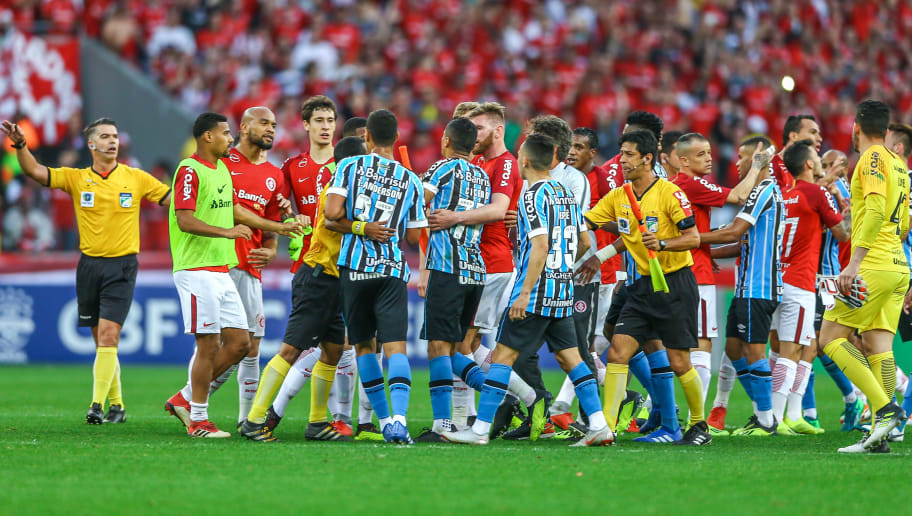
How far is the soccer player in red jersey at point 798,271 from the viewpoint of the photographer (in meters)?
10.5

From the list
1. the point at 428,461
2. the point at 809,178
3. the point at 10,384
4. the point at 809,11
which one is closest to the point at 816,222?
the point at 809,178

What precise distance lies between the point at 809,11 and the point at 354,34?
10.4m

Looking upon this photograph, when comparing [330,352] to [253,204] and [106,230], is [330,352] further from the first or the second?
[106,230]

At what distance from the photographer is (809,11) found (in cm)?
2681

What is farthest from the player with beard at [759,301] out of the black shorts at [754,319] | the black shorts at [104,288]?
the black shorts at [104,288]

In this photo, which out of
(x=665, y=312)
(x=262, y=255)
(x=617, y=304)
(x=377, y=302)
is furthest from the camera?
(x=262, y=255)

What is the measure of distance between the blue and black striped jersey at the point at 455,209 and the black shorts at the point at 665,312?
1.19 meters

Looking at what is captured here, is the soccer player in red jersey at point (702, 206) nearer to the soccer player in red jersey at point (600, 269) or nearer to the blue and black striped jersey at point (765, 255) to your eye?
the blue and black striped jersey at point (765, 255)

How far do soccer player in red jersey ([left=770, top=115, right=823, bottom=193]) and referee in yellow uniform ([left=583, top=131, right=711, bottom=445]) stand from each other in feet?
8.55

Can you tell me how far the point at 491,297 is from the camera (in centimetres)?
988

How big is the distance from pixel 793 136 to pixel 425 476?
622 centimetres

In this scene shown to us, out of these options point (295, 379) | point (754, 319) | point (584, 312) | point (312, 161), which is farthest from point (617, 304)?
point (312, 161)

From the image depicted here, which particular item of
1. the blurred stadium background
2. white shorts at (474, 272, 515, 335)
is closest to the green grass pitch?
white shorts at (474, 272, 515, 335)

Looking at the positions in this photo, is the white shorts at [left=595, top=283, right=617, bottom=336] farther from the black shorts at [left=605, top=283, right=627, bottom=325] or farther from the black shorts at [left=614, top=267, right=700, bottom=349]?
the black shorts at [left=614, top=267, right=700, bottom=349]
